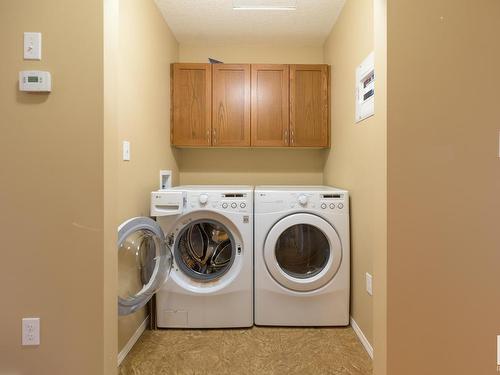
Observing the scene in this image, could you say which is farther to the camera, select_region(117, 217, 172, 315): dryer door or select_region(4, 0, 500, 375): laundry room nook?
select_region(117, 217, 172, 315): dryer door

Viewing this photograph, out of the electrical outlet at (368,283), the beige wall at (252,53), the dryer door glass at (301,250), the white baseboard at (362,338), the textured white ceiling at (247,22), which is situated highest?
the textured white ceiling at (247,22)

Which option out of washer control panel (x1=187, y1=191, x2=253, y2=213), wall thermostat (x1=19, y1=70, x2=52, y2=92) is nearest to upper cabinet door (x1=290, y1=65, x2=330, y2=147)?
washer control panel (x1=187, y1=191, x2=253, y2=213)

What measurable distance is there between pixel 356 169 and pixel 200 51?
2.07 metres

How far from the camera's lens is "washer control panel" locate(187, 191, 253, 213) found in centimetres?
213

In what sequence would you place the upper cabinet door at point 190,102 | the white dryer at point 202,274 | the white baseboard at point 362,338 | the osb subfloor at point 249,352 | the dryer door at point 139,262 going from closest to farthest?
the dryer door at point 139,262, the osb subfloor at point 249,352, the white baseboard at point 362,338, the white dryer at point 202,274, the upper cabinet door at point 190,102

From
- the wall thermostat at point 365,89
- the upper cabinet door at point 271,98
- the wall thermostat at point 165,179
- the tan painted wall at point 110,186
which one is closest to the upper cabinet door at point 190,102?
the wall thermostat at point 165,179

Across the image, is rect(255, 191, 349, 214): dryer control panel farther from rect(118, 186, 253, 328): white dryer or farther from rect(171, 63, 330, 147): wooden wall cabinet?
rect(171, 63, 330, 147): wooden wall cabinet

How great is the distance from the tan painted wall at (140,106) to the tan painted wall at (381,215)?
1.40 metres

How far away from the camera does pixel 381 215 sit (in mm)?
1211

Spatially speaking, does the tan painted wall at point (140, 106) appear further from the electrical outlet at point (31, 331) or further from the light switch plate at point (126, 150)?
the electrical outlet at point (31, 331)

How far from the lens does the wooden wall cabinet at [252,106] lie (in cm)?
280

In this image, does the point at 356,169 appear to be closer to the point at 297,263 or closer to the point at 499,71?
the point at 297,263

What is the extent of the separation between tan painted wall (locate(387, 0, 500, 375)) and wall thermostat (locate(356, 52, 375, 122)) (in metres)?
0.62

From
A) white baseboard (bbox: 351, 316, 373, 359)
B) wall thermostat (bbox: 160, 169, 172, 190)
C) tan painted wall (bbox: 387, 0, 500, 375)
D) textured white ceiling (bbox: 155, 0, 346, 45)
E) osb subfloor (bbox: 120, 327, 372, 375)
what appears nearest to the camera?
tan painted wall (bbox: 387, 0, 500, 375)
